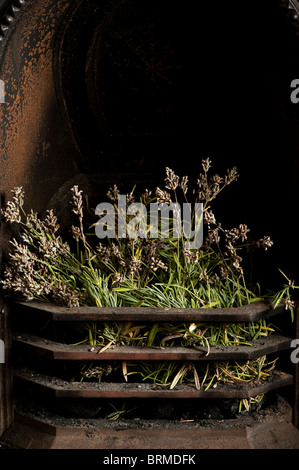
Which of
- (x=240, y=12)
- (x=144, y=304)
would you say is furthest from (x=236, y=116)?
(x=144, y=304)

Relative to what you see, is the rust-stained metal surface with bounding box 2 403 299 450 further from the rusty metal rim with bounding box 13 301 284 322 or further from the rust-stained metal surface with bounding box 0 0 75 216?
the rust-stained metal surface with bounding box 0 0 75 216

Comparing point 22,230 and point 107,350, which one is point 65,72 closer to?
point 22,230

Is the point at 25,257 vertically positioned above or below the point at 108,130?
below

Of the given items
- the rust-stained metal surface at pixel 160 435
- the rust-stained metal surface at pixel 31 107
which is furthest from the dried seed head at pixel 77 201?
the rust-stained metal surface at pixel 160 435

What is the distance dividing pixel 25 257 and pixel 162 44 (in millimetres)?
897

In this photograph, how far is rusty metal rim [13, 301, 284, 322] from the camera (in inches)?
60.1

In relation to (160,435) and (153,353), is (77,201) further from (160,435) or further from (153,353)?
(160,435)

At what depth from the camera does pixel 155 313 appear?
5.04 feet

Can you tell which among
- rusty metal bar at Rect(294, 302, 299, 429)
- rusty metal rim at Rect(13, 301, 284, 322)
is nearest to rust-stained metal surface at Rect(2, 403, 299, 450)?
rusty metal bar at Rect(294, 302, 299, 429)

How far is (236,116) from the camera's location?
6.22ft

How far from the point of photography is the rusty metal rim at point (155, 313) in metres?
1.53

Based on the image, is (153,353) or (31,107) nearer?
(153,353)

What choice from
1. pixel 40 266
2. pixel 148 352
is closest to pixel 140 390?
pixel 148 352

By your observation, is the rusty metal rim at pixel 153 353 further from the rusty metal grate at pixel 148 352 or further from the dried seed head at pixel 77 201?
the dried seed head at pixel 77 201
